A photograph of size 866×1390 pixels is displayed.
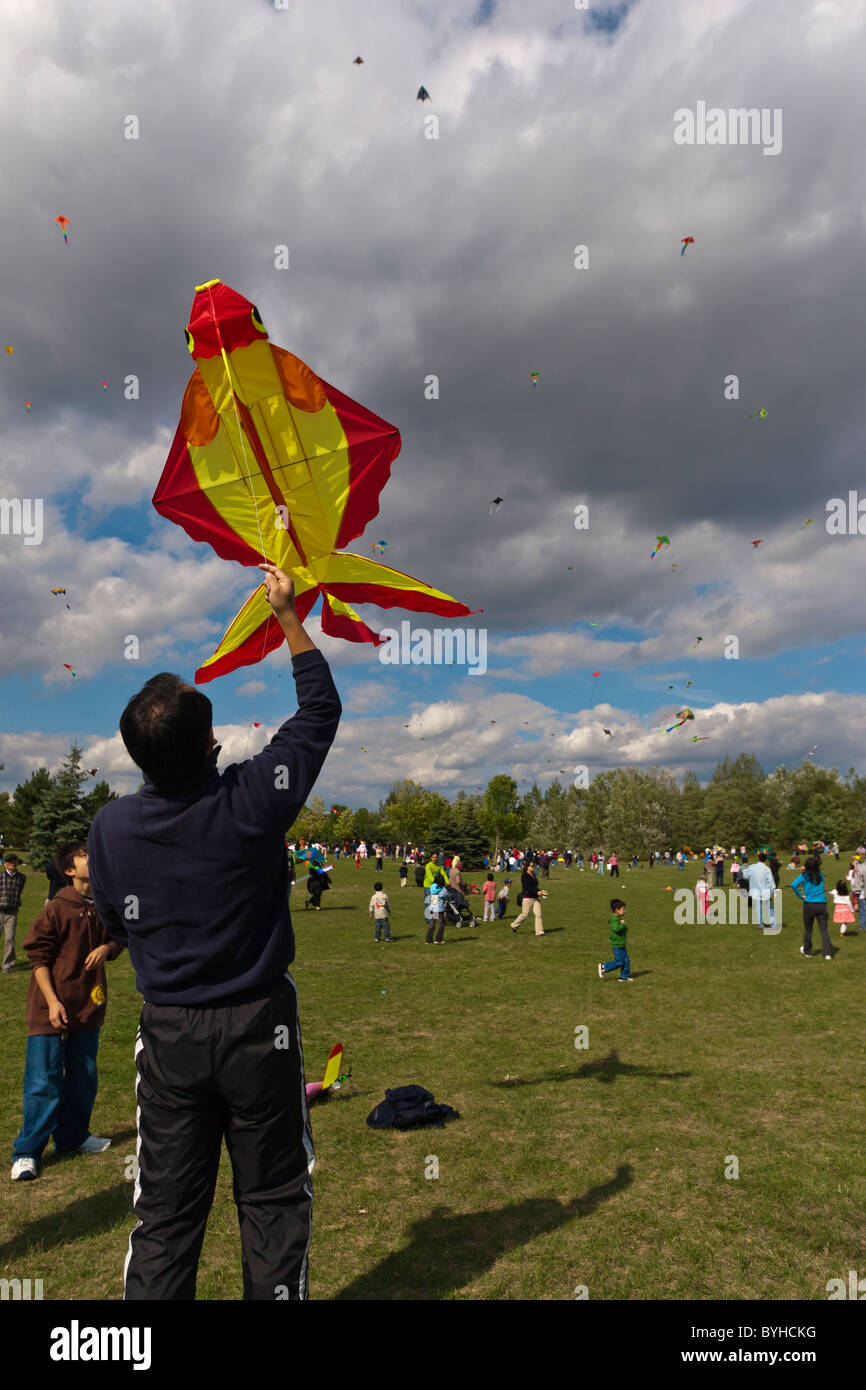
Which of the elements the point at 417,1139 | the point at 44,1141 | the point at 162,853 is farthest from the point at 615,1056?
the point at 162,853

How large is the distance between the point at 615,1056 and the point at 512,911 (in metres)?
20.1

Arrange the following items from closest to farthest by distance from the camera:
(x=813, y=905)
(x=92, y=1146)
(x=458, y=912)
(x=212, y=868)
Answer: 1. (x=212, y=868)
2. (x=92, y=1146)
3. (x=813, y=905)
4. (x=458, y=912)

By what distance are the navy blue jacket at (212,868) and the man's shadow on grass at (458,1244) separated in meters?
2.59

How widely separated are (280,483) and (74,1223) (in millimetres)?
4767

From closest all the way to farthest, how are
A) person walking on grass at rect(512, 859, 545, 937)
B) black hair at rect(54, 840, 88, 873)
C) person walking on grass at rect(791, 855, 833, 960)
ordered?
1. black hair at rect(54, 840, 88, 873)
2. person walking on grass at rect(791, 855, 833, 960)
3. person walking on grass at rect(512, 859, 545, 937)

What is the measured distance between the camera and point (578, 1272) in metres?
4.05

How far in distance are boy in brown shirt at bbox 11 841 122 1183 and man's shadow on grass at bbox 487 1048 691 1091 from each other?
3860 mm

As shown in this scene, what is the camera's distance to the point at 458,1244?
14.4 ft

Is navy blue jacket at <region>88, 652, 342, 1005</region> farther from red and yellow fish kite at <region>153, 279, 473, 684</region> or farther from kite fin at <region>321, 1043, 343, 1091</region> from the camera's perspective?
kite fin at <region>321, 1043, 343, 1091</region>

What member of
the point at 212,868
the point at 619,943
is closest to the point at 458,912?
the point at 619,943

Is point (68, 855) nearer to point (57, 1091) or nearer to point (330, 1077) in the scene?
point (57, 1091)

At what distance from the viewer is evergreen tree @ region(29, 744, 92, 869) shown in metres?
38.7

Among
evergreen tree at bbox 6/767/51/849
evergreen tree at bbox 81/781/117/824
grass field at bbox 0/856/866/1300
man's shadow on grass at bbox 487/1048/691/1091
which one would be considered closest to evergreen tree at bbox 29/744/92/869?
evergreen tree at bbox 81/781/117/824
